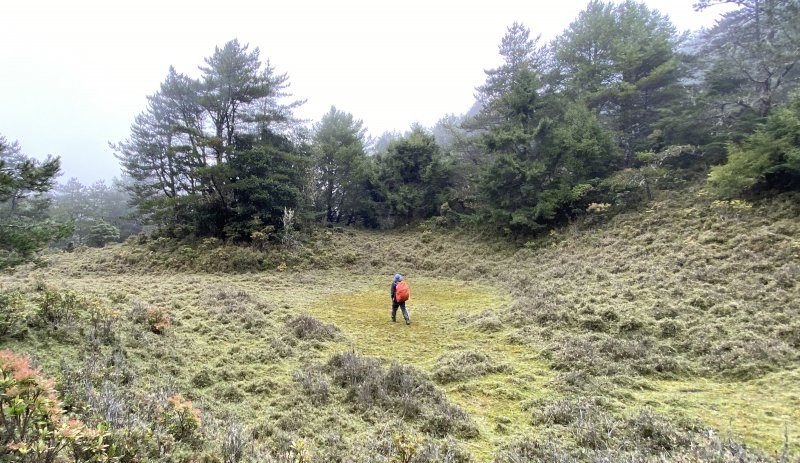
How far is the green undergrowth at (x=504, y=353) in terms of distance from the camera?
392 cm

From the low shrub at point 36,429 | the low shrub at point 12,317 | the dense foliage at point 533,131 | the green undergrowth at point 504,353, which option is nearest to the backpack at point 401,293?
the green undergrowth at point 504,353

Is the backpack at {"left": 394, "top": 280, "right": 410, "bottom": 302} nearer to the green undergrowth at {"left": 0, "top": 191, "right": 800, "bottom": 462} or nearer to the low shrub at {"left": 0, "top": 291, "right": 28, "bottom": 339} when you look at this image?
the green undergrowth at {"left": 0, "top": 191, "right": 800, "bottom": 462}

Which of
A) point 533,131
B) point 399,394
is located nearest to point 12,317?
point 399,394

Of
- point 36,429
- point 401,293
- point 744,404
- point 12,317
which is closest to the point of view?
point 36,429

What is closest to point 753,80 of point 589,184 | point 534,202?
point 589,184

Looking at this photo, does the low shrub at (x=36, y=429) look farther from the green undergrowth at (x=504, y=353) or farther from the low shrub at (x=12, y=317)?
the low shrub at (x=12, y=317)

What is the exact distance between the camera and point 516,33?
21.5m

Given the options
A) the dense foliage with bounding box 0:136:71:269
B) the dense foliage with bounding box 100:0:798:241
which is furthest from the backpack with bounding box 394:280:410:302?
the dense foliage with bounding box 100:0:798:241

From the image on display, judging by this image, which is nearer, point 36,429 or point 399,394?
point 36,429

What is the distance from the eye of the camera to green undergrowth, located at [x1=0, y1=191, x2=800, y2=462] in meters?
3.92

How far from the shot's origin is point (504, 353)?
6.99 meters

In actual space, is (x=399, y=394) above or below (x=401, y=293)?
below

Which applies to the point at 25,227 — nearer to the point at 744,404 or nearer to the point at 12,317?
the point at 12,317

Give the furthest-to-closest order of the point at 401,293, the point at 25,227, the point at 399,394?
the point at 401,293
the point at 25,227
the point at 399,394
